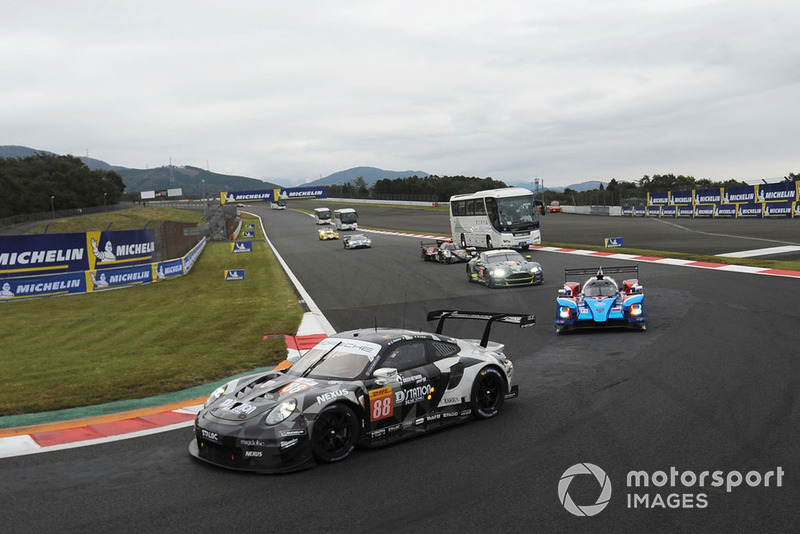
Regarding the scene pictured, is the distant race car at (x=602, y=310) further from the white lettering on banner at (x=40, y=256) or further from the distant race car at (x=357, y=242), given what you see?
the distant race car at (x=357, y=242)

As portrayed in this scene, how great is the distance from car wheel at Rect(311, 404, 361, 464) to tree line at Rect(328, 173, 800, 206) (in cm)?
5113

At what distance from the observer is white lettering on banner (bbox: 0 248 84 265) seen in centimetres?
2484

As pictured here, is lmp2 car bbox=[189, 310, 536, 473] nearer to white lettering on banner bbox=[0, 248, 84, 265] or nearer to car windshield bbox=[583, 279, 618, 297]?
car windshield bbox=[583, 279, 618, 297]

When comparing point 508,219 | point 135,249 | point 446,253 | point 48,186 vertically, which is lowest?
point 446,253

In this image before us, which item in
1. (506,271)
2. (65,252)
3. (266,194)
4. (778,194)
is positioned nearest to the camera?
(506,271)

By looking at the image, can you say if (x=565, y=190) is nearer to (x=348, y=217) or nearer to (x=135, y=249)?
(x=348, y=217)

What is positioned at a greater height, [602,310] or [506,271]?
[506,271]

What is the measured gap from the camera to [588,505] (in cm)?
625

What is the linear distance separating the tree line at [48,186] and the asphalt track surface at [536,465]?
117 meters

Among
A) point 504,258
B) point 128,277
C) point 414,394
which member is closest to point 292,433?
point 414,394

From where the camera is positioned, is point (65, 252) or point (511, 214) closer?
point (65, 252)

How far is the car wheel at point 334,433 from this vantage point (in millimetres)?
7402

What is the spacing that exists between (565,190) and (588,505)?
136 meters

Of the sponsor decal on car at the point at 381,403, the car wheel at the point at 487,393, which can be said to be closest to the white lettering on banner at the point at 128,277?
the car wheel at the point at 487,393
